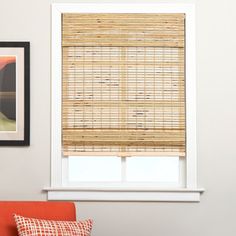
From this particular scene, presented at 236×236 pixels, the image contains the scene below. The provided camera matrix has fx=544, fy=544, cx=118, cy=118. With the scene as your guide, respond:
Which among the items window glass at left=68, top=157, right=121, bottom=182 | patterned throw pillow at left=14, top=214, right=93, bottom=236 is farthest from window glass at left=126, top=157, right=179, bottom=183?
patterned throw pillow at left=14, top=214, right=93, bottom=236

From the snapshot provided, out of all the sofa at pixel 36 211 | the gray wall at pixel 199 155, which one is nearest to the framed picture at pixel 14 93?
the gray wall at pixel 199 155

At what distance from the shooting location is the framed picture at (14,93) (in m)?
3.68

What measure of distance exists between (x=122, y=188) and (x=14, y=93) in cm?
97

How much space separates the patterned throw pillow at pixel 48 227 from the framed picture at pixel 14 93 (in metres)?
0.72

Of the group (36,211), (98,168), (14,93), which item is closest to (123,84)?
(98,168)

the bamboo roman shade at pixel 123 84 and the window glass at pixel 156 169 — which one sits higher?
the bamboo roman shade at pixel 123 84

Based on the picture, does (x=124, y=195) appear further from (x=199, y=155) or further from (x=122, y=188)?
(x=199, y=155)

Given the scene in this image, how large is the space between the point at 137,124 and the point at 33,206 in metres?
0.91

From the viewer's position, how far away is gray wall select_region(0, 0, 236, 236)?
3.69 m

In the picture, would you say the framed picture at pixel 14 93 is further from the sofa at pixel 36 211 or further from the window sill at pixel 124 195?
the sofa at pixel 36 211

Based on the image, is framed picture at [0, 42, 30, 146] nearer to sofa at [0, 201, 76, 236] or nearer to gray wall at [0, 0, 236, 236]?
gray wall at [0, 0, 236, 236]

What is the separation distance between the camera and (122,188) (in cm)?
367

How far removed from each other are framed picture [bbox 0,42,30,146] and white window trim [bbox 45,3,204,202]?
0.18 metres

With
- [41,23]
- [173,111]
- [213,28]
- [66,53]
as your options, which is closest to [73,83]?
[66,53]
